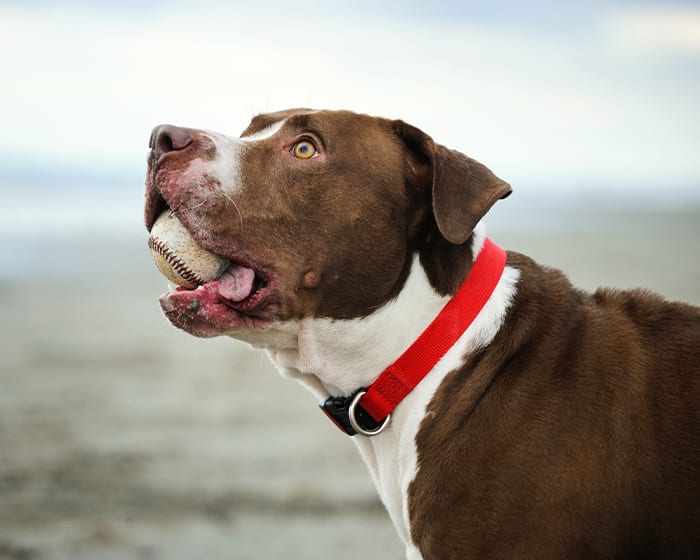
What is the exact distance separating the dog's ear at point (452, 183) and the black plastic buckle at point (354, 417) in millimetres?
725

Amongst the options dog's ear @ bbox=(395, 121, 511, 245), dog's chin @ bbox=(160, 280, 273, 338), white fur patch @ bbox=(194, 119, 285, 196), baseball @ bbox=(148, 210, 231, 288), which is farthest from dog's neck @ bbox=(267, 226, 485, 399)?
white fur patch @ bbox=(194, 119, 285, 196)

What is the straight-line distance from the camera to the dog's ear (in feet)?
11.2

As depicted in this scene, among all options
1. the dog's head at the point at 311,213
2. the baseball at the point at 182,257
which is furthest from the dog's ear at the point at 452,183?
the baseball at the point at 182,257

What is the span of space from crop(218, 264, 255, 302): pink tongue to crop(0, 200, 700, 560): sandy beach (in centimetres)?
222

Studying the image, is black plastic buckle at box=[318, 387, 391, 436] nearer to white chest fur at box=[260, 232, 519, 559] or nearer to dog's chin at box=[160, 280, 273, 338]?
white chest fur at box=[260, 232, 519, 559]

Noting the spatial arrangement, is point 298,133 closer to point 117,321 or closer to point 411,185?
point 411,185

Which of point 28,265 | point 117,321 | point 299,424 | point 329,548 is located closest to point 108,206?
point 28,265

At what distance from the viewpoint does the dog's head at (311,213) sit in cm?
348

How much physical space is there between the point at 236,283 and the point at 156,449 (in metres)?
3.73

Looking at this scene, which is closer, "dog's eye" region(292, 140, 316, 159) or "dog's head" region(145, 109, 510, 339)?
"dog's head" region(145, 109, 510, 339)

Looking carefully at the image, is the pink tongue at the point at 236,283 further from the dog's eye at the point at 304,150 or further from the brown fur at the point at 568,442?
the brown fur at the point at 568,442

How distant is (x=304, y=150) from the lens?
12.0ft

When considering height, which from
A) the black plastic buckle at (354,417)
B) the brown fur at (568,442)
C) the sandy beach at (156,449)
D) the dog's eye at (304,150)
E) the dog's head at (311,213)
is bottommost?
the sandy beach at (156,449)

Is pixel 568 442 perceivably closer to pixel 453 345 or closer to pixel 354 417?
pixel 453 345
